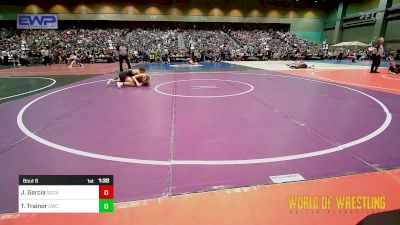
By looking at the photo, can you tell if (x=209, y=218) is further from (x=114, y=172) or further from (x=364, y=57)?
(x=364, y=57)

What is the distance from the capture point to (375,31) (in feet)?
91.0

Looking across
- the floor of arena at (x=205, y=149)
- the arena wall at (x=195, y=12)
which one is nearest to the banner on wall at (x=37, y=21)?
the arena wall at (x=195, y=12)

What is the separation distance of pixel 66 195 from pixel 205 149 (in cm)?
167

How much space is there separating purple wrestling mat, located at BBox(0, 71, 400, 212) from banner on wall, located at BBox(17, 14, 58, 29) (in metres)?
28.7

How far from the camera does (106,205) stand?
78.1 inches

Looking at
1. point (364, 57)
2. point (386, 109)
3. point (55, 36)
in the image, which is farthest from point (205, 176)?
point (55, 36)

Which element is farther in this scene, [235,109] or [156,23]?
[156,23]

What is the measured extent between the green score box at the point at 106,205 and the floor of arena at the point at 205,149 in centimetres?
5

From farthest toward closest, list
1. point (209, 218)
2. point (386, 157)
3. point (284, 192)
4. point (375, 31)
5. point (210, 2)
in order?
1. point (210, 2)
2. point (375, 31)
3. point (386, 157)
4. point (284, 192)
5. point (209, 218)

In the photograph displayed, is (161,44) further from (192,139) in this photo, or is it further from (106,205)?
(106,205)

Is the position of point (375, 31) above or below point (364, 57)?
above

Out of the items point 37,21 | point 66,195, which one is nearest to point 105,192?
point 66,195

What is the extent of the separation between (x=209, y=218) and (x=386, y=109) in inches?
187

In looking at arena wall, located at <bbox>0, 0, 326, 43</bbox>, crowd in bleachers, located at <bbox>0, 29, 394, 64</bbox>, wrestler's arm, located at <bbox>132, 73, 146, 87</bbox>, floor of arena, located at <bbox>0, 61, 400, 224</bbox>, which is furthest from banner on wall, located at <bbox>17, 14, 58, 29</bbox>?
floor of arena, located at <bbox>0, 61, 400, 224</bbox>
